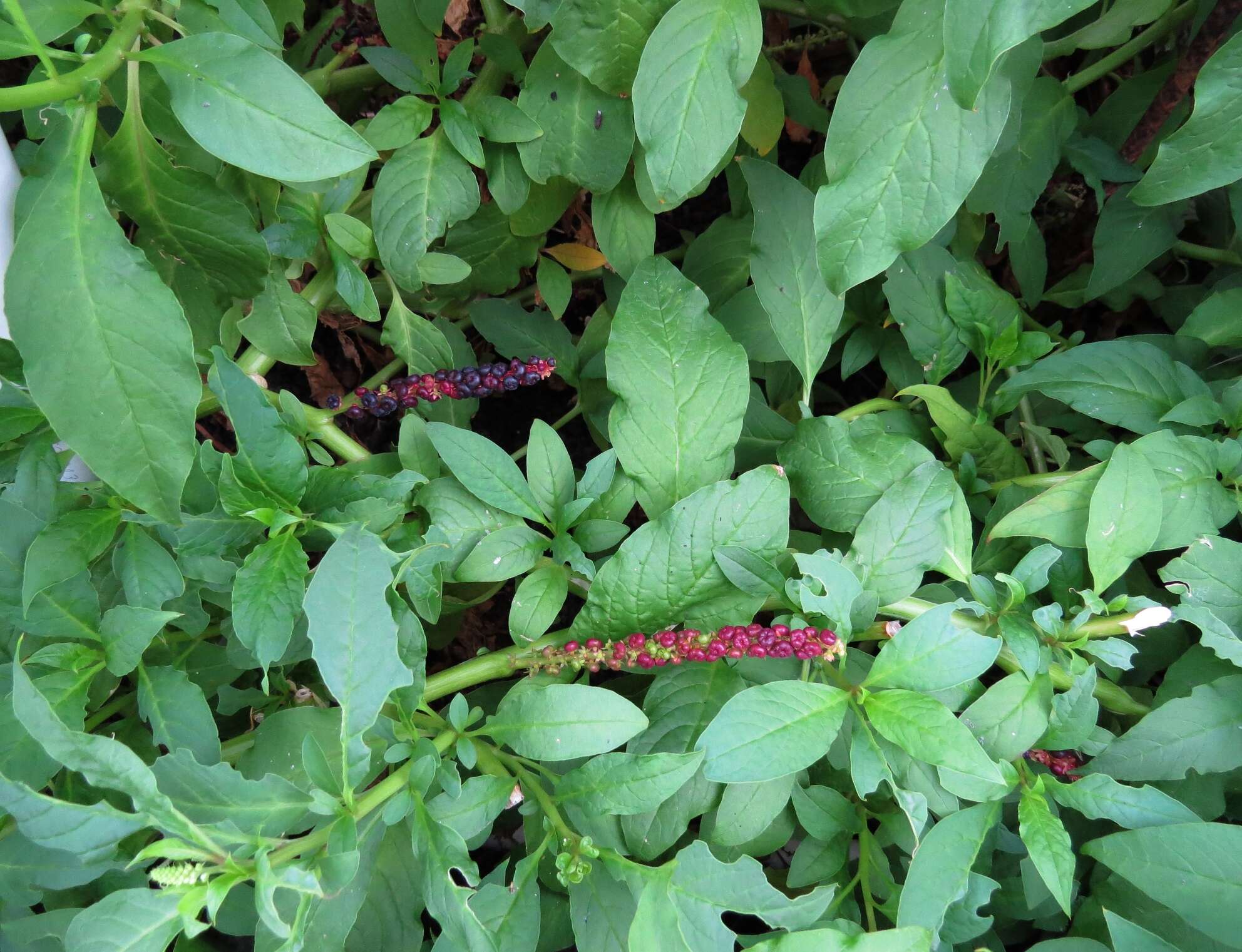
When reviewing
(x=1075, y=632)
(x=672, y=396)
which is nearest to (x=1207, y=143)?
(x=1075, y=632)

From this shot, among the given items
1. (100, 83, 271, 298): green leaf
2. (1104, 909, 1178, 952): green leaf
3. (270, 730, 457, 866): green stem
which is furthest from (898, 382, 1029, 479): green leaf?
(100, 83, 271, 298): green leaf

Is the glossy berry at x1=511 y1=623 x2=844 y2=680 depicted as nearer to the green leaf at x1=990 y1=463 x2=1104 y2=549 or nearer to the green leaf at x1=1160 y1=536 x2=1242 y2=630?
the green leaf at x1=990 y1=463 x2=1104 y2=549

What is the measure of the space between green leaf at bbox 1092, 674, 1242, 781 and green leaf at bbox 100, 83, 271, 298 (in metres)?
1.43

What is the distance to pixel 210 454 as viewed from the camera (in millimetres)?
1142

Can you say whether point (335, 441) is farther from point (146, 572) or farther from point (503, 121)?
point (503, 121)

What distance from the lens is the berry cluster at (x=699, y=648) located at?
1114 millimetres

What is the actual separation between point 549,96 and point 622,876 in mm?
1147

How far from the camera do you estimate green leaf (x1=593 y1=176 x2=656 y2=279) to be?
57.4 inches

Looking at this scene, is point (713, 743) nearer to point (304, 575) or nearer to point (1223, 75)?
point (304, 575)

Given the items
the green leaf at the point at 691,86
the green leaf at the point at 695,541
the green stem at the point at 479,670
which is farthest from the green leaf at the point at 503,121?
the green stem at the point at 479,670

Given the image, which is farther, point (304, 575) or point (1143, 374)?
point (1143, 374)

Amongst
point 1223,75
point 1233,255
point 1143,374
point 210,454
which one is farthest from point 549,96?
point 1233,255

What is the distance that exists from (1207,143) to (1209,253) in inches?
23.3

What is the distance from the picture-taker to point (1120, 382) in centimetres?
137
